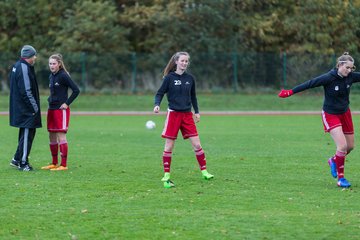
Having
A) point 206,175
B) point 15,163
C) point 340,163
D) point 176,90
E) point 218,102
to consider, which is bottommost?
point 218,102

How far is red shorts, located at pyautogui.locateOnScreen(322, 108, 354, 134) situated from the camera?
1180 centimetres

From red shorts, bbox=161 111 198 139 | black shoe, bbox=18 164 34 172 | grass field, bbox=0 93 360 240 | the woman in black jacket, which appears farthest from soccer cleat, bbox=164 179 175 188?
black shoe, bbox=18 164 34 172

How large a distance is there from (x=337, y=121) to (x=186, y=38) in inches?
1281

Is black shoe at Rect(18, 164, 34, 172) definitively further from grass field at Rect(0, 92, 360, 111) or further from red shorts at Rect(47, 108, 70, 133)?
grass field at Rect(0, 92, 360, 111)

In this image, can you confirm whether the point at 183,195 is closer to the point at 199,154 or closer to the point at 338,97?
the point at 199,154

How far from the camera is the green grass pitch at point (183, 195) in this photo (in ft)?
28.6

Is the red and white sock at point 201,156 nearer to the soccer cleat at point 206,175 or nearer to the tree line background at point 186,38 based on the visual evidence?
the soccer cleat at point 206,175

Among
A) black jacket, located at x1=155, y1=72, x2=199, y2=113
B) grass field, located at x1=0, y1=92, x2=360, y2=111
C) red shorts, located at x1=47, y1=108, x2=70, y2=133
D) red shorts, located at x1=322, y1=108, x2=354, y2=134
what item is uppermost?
black jacket, located at x1=155, y1=72, x2=199, y2=113

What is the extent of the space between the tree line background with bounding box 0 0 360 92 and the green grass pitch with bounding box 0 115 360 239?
22578 mm

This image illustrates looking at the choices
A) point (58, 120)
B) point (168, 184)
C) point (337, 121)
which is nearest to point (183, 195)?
point (168, 184)

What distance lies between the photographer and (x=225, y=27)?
45.0 meters

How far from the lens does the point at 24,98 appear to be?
13508mm

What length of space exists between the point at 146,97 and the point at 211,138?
1855 cm

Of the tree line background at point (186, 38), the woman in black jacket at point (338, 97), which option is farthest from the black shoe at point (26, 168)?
the tree line background at point (186, 38)
